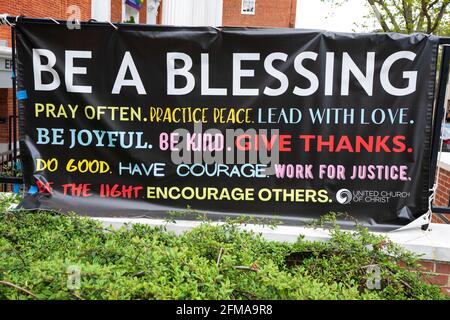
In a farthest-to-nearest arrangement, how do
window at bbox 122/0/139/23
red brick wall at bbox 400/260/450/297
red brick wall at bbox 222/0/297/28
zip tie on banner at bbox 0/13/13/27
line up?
1. red brick wall at bbox 222/0/297/28
2. window at bbox 122/0/139/23
3. zip tie on banner at bbox 0/13/13/27
4. red brick wall at bbox 400/260/450/297

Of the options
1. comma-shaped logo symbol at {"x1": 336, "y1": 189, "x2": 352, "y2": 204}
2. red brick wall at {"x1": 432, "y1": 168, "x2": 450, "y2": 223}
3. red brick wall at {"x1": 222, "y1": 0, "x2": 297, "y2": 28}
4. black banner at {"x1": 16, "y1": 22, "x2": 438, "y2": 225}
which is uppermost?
red brick wall at {"x1": 222, "y1": 0, "x2": 297, "y2": 28}

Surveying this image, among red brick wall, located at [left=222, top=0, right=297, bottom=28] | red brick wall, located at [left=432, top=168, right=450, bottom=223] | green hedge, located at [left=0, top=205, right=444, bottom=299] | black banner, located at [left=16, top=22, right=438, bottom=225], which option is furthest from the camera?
red brick wall, located at [left=222, top=0, right=297, bottom=28]

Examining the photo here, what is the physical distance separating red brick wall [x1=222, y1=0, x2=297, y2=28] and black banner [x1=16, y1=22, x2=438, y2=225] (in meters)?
31.6

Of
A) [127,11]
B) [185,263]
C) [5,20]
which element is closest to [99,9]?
[127,11]

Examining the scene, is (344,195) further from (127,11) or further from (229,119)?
(127,11)

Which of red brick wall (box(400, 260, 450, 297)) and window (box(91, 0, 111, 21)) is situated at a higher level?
window (box(91, 0, 111, 21))

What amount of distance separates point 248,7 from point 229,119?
107ft

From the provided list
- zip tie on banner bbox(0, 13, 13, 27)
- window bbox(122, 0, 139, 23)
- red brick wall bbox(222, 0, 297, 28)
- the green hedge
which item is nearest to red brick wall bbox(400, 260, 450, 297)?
the green hedge

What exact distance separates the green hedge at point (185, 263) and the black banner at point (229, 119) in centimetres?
40

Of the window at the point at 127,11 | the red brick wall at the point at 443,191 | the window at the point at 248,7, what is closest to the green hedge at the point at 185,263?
the red brick wall at the point at 443,191

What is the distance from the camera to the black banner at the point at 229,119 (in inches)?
139

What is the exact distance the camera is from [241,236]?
3211mm

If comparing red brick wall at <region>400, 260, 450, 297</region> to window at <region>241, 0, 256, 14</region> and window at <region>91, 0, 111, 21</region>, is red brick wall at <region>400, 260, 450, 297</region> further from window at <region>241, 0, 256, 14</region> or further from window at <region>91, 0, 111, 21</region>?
window at <region>241, 0, 256, 14</region>

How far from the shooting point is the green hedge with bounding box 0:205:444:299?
234cm
